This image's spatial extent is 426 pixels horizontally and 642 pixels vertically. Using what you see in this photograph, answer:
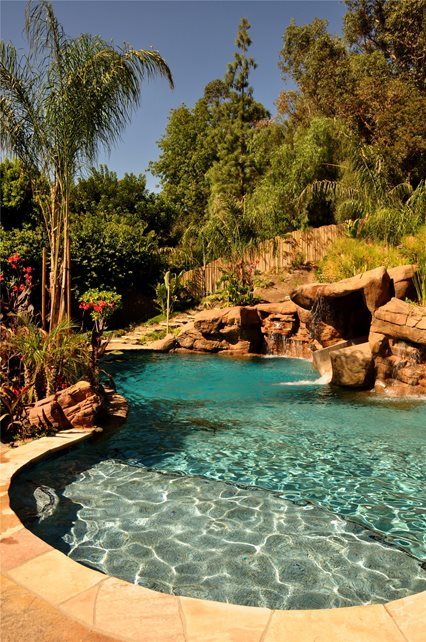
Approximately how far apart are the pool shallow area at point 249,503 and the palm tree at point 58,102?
3143 mm

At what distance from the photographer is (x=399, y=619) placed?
2590 millimetres

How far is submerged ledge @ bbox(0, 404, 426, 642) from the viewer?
2.45 metres

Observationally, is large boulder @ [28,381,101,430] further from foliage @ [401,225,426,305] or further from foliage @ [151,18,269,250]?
foliage @ [151,18,269,250]

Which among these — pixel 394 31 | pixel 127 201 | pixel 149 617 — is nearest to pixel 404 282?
pixel 149 617

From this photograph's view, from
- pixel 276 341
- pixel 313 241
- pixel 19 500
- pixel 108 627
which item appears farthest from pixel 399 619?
pixel 313 241

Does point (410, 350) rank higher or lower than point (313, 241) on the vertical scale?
lower

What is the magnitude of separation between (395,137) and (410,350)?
12195 millimetres

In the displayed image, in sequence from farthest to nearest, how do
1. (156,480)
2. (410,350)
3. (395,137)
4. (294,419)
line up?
(395,137), (410,350), (294,419), (156,480)

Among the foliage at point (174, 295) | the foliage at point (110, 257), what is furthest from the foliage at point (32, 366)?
the foliage at point (110, 257)

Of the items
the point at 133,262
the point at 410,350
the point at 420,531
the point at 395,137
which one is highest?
the point at 395,137

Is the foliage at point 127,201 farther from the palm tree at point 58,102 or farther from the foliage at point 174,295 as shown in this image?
the palm tree at point 58,102

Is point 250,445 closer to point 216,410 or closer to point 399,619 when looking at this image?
point 216,410

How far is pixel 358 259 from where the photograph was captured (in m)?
13.7

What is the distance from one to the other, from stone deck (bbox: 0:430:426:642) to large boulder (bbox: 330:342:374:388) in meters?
6.91
